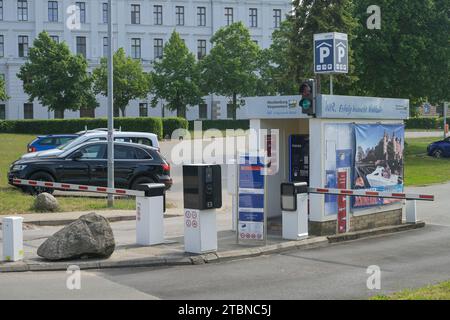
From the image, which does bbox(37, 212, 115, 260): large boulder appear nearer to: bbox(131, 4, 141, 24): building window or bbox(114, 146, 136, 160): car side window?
bbox(114, 146, 136, 160): car side window

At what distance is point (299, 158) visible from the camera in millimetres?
Result: 15914

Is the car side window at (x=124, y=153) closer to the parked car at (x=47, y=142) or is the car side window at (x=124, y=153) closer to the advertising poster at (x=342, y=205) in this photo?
the advertising poster at (x=342, y=205)

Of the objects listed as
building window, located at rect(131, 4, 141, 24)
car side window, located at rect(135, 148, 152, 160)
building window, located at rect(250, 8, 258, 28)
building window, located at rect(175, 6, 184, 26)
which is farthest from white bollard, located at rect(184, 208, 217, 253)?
building window, located at rect(250, 8, 258, 28)

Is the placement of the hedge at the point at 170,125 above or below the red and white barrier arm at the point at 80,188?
above

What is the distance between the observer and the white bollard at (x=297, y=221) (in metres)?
13.6

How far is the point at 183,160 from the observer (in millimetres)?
40000

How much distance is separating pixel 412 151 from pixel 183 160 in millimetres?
17638

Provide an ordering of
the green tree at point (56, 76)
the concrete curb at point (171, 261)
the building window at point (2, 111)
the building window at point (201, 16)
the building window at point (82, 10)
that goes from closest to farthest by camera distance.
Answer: the concrete curb at point (171, 261) → the green tree at point (56, 76) → the building window at point (2, 111) → the building window at point (82, 10) → the building window at point (201, 16)

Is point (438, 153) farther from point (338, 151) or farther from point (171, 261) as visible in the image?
point (171, 261)

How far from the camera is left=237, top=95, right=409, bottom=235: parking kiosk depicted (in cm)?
1417

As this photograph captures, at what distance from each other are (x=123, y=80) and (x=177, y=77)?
25.3ft

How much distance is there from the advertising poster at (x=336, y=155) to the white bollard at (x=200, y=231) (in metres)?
3.01

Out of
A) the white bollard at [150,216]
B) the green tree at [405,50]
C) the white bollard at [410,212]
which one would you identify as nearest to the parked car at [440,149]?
the green tree at [405,50]

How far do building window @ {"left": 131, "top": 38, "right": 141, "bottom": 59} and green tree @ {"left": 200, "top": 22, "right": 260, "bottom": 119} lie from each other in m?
10.9
